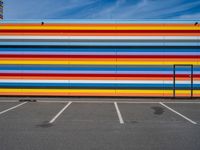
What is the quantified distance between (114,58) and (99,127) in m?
9.10

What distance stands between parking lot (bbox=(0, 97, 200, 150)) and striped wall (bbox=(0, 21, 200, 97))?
378 cm

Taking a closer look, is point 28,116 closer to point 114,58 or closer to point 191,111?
point 191,111

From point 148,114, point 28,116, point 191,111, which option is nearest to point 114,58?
point 148,114

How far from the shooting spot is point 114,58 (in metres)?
18.5

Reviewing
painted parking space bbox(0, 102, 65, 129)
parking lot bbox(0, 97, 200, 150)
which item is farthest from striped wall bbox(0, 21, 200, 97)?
painted parking space bbox(0, 102, 65, 129)

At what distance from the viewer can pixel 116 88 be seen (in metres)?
18.6

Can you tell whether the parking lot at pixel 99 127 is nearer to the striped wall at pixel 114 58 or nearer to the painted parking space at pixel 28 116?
the painted parking space at pixel 28 116

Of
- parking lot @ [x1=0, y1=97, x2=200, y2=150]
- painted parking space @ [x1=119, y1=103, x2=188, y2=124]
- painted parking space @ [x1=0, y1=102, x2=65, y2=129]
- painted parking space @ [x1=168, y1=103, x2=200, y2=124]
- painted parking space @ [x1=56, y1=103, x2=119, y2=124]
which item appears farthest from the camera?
painted parking space @ [x1=168, y1=103, x2=200, y2=124]

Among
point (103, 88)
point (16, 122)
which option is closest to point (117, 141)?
point (16, 122)

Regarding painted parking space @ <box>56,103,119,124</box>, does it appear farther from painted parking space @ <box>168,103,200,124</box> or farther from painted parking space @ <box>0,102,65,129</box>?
painted parking space @ <box>168,103,200,124</box>

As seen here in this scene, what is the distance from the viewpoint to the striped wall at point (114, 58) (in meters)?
18.4

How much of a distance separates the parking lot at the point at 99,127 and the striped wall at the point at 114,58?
3784mm

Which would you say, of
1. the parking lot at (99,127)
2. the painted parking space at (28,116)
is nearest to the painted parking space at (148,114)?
the parking lot at (99,127)

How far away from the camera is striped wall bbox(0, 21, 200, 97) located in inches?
725
